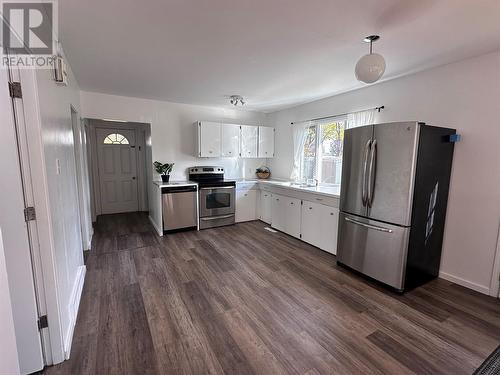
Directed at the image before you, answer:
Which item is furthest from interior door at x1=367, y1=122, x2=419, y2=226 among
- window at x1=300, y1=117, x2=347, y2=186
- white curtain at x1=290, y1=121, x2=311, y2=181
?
white curtain at x1=290, y1=121, x2=311, y2=181

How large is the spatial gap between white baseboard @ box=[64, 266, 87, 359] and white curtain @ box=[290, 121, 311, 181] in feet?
12.6

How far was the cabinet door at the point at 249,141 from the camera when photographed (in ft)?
16.9

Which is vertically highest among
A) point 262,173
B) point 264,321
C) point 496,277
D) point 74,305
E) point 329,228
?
point 262,173

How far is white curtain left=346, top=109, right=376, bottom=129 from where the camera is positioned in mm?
3465

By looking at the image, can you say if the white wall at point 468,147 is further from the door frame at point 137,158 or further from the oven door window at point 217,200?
the door frame at point 137,158

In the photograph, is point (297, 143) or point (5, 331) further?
point (297, 143)

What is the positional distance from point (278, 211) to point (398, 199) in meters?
2.33

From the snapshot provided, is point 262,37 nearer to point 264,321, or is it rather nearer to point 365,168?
point 365,168

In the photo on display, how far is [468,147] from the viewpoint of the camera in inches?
104

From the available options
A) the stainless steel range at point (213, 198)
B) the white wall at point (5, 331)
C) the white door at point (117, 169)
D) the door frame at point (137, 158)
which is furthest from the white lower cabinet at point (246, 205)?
the white wall at point (5, 331)

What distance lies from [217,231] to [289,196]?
5.03 feet

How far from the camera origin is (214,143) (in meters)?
4.85

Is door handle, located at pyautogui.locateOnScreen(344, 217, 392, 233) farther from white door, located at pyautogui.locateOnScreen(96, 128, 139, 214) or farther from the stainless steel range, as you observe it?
white door, located at pyautogui.locateOnScreen(96, 128, 139, 214)

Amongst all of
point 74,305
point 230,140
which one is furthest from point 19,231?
point 230,140
